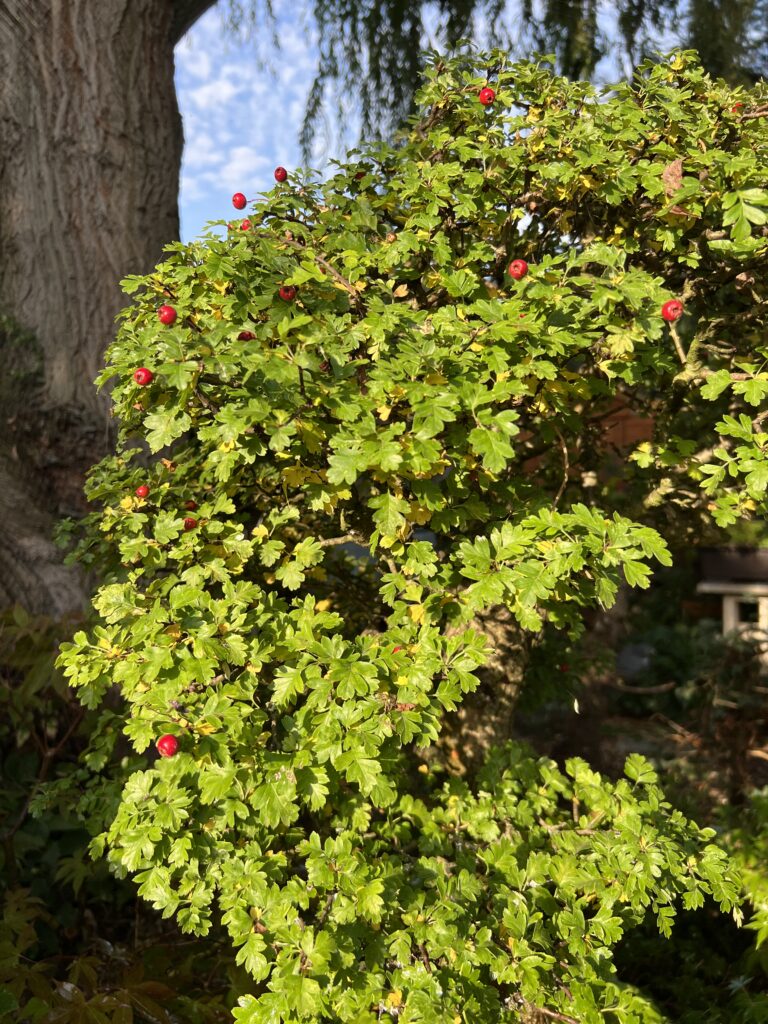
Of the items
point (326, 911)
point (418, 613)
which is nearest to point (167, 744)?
point (326, 911)

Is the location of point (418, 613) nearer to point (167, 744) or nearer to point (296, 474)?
point (296, 474)

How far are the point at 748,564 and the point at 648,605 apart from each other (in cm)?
170

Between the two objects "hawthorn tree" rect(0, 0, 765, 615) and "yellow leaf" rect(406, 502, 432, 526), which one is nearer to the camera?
"yellow leaf" rect(406, 502, 432, 526)

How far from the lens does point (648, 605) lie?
31.8ft

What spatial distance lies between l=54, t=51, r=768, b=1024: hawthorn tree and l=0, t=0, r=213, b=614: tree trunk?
5.64ft

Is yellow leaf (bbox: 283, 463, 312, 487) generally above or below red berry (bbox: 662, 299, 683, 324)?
below

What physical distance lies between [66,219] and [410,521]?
3.30m

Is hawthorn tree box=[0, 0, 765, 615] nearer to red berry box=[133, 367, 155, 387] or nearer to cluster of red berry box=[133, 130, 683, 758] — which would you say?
cluster of red berry box=[133, 130, 683, 758]

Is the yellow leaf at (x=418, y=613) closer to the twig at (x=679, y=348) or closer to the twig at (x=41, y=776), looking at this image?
the twig at (x=679, y=348)

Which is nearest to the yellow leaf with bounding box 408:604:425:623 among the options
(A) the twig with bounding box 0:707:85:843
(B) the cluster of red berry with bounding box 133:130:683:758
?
(B) the cluster of red berry with bounding box 133:130:683:758

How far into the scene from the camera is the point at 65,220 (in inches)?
181

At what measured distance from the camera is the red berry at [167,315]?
210cm

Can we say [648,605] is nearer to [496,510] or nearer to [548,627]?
[548,627]

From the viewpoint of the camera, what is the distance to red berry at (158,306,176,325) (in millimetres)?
2104
